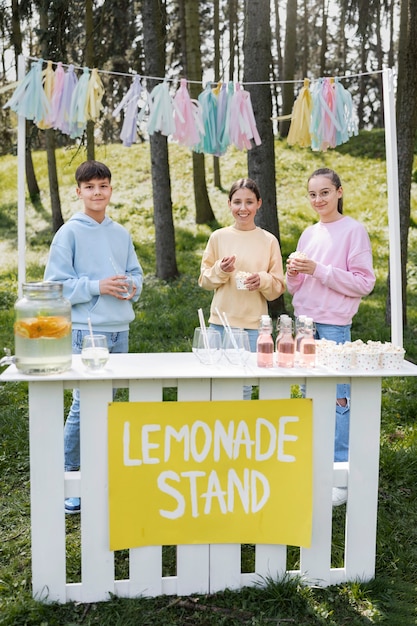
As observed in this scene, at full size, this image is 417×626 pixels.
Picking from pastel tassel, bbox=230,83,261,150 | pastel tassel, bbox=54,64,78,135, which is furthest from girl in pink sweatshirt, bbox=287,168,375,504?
pastel tassel, bbox=54,64,78,135

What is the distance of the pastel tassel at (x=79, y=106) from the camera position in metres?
3.24

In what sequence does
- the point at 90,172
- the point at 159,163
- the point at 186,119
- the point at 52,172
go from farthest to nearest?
the point at 52,172
the point at 159,163
the point at 186,119
the point at 90,172

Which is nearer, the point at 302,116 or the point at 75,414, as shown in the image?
the point at 75,414

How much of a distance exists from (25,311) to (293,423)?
1199 mm

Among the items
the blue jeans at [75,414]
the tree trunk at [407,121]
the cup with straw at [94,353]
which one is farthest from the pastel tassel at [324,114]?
the tree trunk at [407,121]

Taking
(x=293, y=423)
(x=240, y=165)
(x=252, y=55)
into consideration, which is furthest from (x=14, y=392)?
(x=240, y=165)

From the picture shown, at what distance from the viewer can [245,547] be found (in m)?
3.16

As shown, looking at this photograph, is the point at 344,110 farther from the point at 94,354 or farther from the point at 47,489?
the point at 47,489

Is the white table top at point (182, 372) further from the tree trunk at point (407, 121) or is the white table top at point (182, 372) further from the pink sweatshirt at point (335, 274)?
the tree trunk at point (407, 121)

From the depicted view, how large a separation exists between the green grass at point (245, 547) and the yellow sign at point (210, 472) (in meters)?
0.27

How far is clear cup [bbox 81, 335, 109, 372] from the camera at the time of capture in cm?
264

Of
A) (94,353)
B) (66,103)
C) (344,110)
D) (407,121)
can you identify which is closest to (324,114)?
(344,110)

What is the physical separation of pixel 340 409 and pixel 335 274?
31.0 inches

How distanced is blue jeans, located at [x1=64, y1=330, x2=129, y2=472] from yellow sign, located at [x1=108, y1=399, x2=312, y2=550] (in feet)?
2.39
